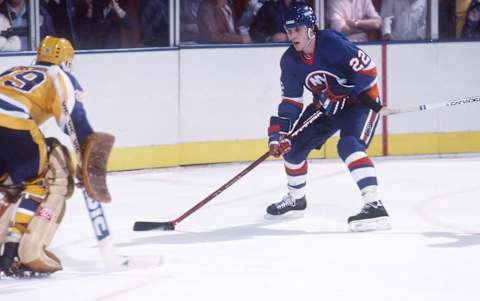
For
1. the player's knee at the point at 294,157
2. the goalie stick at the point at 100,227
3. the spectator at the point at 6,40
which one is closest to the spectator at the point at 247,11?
the spectator at the point at 6,40

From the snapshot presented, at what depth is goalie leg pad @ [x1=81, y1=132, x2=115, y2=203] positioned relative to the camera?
5.39m

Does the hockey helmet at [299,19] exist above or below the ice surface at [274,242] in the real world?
above

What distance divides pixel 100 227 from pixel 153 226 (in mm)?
1131

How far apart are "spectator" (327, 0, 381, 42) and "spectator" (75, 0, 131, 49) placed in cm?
142

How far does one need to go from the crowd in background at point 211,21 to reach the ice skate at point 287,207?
5.99 feet

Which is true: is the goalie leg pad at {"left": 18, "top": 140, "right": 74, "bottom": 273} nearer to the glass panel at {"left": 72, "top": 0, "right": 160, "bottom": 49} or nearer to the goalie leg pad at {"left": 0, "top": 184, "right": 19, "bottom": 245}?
the goalie leg pad at {"left": 0, "top": 184, "right": 19, "bottom": 245}

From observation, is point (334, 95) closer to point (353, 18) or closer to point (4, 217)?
point (4, 217)

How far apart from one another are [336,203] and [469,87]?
2.17m

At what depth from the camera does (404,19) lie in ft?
30.7

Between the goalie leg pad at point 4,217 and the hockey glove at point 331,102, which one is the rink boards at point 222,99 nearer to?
the hockey glove at point 331,102

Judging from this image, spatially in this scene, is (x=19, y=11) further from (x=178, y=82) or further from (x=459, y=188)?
(x=459, y=188)

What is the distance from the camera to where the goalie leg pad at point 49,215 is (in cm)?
546

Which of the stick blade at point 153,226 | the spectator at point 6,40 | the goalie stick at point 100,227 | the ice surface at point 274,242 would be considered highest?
the spectator at point 6,40

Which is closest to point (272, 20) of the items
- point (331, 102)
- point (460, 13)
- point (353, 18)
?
point (353, 18)
